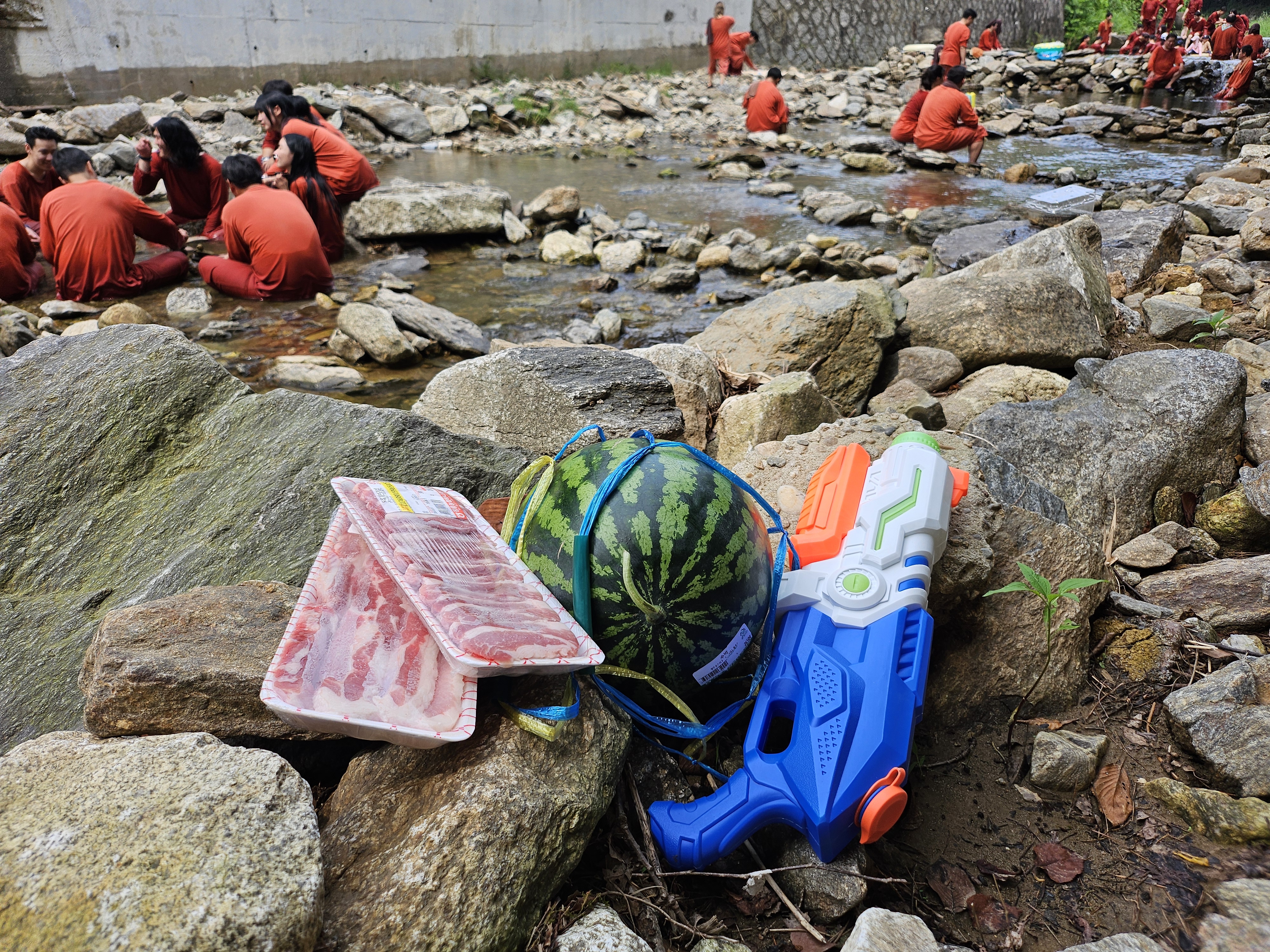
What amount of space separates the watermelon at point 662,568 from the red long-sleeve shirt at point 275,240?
6722 millimetres

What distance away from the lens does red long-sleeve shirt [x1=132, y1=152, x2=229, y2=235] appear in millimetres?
9367

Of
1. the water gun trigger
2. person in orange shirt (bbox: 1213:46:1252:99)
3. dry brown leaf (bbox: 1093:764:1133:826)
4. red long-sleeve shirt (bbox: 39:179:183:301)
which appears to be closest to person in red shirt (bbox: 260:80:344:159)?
red long-sleeve shirt (bbox: 39:179:183:301)

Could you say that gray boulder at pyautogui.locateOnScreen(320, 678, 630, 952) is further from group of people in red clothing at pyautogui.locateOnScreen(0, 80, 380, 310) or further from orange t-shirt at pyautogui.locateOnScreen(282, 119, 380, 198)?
orange t-shirt at pyautogui.locateOnScreen(282, 119, 380, 198)

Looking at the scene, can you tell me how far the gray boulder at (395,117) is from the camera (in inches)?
605

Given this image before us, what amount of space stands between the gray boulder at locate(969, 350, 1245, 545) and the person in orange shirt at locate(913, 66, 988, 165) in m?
11.9

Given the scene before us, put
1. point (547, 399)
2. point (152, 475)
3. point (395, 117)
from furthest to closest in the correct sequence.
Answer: point (395, 117) → point (547, 399) → point (152, 475)

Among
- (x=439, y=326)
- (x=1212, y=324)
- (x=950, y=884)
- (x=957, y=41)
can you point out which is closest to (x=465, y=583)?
(x=950, y=884)

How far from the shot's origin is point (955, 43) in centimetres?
2030

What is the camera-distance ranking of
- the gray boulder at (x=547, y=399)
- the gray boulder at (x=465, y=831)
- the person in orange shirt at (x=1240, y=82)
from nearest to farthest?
1. the gray boulder at (x=465, y=831)
2. the gray boulder at (x=547, y=399)
3. the person in orange shirt at (x=1240, y=82)

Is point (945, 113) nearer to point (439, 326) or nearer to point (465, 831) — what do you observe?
point (439, 326)

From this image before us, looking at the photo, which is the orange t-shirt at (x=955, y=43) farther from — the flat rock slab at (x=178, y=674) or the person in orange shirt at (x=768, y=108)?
the flat rock slab at (x=178, y=674)

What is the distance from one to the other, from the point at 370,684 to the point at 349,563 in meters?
0.35

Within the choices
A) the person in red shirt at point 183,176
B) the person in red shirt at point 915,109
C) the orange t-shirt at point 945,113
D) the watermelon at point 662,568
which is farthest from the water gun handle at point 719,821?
the person in red shirt at point 915,109

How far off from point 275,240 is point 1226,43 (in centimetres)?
3127
